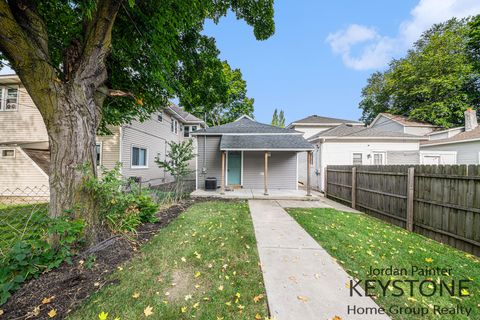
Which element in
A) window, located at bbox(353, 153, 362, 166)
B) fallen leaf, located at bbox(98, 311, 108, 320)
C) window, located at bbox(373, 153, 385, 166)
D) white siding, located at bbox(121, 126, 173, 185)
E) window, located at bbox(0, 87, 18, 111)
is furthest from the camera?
window, located at bbox(353, 153, 362, 166)

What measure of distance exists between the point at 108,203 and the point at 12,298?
5.51 feet

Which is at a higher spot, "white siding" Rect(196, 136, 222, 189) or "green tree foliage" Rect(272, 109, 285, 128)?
"green tree foliage" Rect(272, 109, 285, 128)

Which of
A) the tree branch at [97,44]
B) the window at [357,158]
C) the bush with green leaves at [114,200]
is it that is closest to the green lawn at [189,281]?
the bush with green leaves at [114,200]

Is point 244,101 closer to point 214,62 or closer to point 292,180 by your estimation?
point 292,180

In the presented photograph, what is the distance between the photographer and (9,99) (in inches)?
387

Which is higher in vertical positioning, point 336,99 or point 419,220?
point 336,99

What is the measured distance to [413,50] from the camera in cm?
2470

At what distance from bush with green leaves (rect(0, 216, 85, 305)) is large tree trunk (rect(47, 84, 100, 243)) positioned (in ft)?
0.91

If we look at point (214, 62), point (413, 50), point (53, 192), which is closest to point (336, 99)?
point (413, 50)

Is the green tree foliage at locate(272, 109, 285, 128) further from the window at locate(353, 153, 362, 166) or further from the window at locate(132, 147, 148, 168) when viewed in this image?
the window at locate(132, 147, 148, 168)

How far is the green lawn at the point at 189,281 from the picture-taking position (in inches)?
86.1

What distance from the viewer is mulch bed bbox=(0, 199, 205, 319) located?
7.05ft

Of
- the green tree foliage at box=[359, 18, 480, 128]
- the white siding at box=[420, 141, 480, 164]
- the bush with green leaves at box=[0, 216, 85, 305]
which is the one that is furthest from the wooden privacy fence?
the green tree foliage at box=[359, 18, 480, 128]

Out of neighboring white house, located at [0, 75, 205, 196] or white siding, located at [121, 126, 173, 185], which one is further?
white siding, located at [121, 126, 173, 185]
